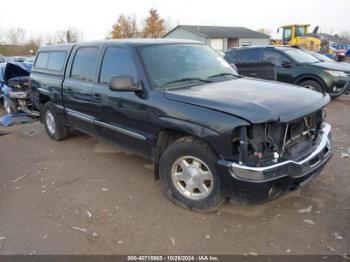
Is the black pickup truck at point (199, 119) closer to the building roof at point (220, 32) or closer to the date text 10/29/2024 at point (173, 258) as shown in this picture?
the date text 10/29/2024 at point (173, 258)

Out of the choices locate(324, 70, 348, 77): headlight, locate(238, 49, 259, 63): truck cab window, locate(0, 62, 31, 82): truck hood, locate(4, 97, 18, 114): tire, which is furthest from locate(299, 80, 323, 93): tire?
locate(4, 97, 18, 114): tire

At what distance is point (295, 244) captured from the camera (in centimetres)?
310

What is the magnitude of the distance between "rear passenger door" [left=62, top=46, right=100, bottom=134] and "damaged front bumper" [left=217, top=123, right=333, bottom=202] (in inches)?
104

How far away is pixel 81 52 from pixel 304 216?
13.6ft

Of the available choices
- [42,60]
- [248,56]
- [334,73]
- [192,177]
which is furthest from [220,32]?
[192,177]

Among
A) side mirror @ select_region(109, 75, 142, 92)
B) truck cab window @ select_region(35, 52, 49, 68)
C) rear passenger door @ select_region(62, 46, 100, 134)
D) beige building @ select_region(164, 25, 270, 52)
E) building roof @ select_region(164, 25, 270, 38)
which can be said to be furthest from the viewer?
building roof @ select_region(164, 25, 270, 38)

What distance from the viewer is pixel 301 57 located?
397 inches

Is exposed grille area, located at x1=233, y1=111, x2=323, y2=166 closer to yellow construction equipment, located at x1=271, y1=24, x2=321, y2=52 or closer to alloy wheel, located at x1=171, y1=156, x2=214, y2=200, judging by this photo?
alloy wheel, located at x1=171, y1=156, x2=214, y2=200

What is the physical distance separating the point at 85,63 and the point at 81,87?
0.40 metres

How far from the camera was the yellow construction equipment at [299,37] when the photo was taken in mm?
23359

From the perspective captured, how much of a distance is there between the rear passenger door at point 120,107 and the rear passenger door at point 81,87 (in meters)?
0.21

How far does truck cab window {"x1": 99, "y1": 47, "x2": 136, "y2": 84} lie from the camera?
4229 millimetres

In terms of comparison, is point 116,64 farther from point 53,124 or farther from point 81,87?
point 53,124

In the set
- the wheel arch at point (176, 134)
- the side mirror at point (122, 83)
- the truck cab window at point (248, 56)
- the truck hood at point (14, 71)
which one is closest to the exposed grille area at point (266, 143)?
the wheel arch at point (176, 134)
